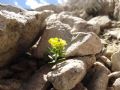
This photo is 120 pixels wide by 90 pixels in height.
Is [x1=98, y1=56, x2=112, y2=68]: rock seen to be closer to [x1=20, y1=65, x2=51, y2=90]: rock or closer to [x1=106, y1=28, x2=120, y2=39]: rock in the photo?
[x1=20, y1=65, x2=51, y2=90]: rock

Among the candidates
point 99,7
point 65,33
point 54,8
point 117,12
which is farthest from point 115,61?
point 54,8

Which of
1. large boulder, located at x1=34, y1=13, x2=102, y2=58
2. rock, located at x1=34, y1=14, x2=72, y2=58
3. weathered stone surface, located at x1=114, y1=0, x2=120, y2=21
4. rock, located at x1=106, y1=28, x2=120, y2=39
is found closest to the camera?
large boulder, located at x1=34, y1=13, x2=102, y2=58

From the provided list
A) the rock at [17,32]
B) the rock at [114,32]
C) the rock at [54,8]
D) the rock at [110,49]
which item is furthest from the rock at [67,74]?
the rock at [54,8]

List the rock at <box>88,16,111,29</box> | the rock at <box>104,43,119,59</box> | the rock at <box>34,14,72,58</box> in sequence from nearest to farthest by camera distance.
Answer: the rock at <box>34,14,72,58</box>
the rock at <box>104,43,119,59</box>
the rock at <box>88,16,111,29</box>

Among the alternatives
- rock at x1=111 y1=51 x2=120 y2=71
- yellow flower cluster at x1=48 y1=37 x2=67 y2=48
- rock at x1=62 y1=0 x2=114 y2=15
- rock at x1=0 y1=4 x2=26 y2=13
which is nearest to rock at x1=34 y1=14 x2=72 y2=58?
yellow flower cluster at x1=48 y1=37 x2=67 y2=48

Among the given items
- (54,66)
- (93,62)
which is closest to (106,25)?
(93,62)

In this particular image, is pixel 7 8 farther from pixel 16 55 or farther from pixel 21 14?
pixel 16 55

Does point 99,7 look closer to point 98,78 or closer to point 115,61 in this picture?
point 115,61
